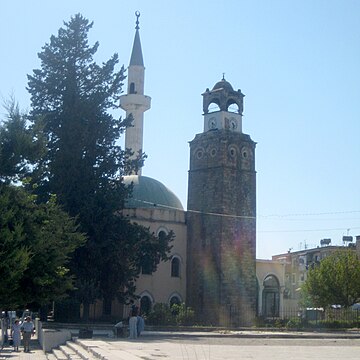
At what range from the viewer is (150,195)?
40.2m

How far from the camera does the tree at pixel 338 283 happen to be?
121ft

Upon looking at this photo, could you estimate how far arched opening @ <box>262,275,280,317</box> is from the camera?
4278 centimetres

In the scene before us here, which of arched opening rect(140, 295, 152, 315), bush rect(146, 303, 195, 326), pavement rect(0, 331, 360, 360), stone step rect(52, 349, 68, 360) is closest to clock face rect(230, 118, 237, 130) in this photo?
arched opening rect(140, 295, 152, 315)

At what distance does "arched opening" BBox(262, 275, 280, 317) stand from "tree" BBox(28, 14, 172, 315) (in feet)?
39.2

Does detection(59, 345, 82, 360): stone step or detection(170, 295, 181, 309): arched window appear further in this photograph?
detection(170, 295, 181, 309): arched window

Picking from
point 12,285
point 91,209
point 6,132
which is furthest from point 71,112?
point 12,285

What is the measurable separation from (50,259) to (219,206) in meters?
21.8

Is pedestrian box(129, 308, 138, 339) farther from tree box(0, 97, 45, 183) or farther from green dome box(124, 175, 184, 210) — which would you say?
green dome box(124, 175, 184, 210)

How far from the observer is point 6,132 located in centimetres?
1736

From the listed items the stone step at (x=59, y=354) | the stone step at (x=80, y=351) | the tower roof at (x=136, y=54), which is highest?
the tower roof at (x=136, y=54)

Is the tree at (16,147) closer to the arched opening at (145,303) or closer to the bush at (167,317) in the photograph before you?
the bush at (167,317)

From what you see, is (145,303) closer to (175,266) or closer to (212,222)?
(175,266)

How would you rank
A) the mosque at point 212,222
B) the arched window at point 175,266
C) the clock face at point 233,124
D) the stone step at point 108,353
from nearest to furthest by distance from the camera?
the stone step at point 108,353, the mosque at point 212,222, the arched window at point 175,266, the clock face at point 233,124

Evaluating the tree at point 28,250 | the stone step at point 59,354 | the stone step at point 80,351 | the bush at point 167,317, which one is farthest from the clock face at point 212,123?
the stone step at point 59,354
